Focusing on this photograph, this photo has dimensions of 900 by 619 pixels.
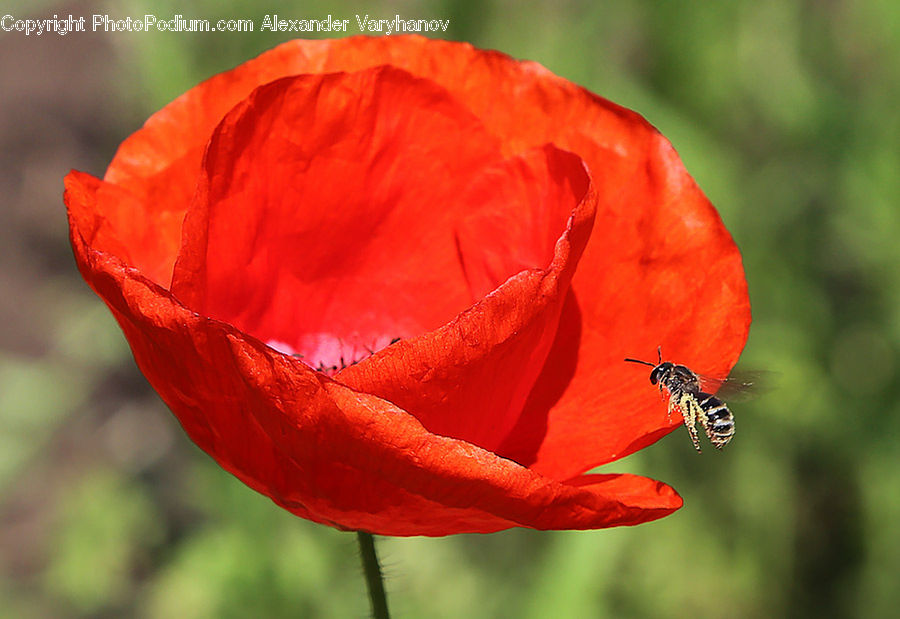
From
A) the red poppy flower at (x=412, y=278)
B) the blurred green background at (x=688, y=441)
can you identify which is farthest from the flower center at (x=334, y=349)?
the blurred green background at (x=688, y=441)

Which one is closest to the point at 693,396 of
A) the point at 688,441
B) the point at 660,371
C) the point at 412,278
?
the point at 660,371

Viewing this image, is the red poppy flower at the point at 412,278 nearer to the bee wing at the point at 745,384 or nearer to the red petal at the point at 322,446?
the red petal at the point at 322,446

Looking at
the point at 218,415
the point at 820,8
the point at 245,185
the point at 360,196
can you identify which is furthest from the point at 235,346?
the point at 820,8

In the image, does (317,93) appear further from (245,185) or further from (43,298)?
A: (43,298)

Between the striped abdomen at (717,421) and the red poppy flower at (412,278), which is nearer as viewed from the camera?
the red poppy flower at (412,278)

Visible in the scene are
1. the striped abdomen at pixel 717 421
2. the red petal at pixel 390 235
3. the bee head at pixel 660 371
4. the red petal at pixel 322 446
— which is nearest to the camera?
Answer: the red petal at pixel 322 446

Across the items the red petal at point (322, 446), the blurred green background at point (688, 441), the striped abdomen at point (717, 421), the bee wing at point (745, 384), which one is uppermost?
the red petal at point (322, 446)

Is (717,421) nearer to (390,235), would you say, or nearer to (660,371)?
(660,371)

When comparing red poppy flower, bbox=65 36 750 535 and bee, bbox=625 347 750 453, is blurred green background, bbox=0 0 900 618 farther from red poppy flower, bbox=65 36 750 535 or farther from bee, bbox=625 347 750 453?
red poppy flower, bbox=65 36 750 535
